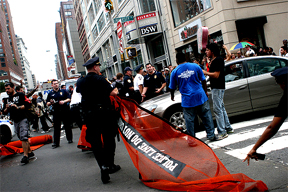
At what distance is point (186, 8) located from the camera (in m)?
16.0

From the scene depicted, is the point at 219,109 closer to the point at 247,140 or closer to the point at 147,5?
the point at 247,140

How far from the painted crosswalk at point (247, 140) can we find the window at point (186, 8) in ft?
32.4

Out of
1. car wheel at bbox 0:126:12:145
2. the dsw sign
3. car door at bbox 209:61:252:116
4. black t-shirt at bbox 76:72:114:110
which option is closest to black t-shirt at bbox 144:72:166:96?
car door at bbox 209:61:252:116

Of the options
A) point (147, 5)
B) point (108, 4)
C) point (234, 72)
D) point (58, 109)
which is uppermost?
point (147, 5)

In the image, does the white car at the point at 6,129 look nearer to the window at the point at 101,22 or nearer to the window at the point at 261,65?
the window at the point at 261,65

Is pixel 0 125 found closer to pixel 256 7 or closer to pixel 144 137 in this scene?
pixel 144 137

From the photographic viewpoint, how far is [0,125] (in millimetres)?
10203

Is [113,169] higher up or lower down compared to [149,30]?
lower down

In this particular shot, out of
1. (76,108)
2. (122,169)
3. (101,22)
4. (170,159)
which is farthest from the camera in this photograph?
(101,22)

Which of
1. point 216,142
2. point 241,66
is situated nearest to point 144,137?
point 216,142

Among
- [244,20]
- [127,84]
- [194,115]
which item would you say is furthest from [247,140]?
[244,20]

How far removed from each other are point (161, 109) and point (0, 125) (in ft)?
24.1

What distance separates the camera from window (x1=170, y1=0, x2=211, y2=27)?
1468 cm

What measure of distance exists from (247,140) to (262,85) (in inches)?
80.5
